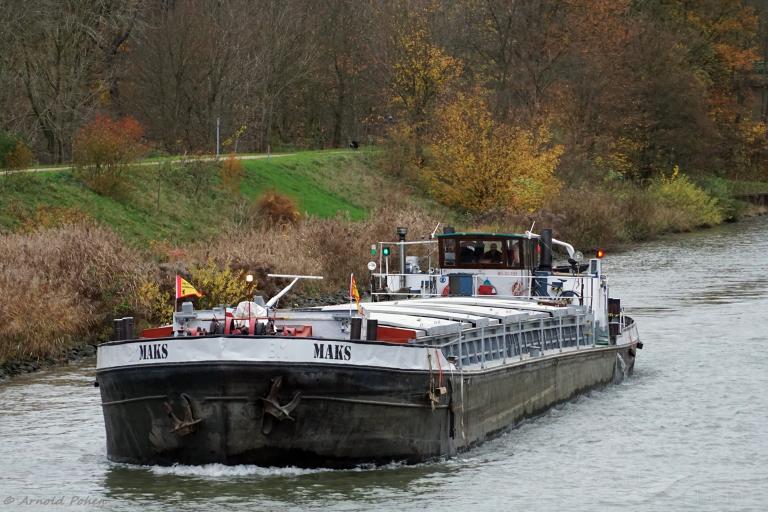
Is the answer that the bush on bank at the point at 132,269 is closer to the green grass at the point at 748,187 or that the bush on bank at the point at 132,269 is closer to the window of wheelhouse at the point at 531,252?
the window of wheelhouse at the point at 531,252

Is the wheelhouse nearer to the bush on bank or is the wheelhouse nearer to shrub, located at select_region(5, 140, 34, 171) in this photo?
the bush on bank

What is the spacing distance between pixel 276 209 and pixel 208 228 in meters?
3.24

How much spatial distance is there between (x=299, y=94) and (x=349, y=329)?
61248 mm

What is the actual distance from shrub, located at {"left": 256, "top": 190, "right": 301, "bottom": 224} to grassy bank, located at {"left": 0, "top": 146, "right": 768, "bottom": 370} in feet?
1.95

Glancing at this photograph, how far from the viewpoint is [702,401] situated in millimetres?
27016

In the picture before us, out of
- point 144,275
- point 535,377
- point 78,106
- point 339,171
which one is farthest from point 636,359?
point 339,171

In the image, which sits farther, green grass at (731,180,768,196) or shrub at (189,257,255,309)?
green grass at (731,180,768,196)

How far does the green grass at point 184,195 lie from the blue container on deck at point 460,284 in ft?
60.0

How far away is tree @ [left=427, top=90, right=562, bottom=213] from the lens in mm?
63719

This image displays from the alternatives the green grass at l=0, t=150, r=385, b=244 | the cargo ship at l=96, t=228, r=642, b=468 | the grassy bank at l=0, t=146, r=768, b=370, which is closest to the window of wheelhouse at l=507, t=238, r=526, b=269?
the cargo ship at l=96, t=228, r=642, b=468

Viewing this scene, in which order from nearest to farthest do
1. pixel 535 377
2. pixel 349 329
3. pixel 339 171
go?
1. pixel 349 329
2. pixel 535 377
3. pixel 339 171

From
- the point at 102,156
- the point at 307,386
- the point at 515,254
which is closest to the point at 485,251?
the point at 515,254

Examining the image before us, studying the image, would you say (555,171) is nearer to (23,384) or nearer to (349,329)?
(23,384)

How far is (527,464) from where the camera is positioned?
832 inches
